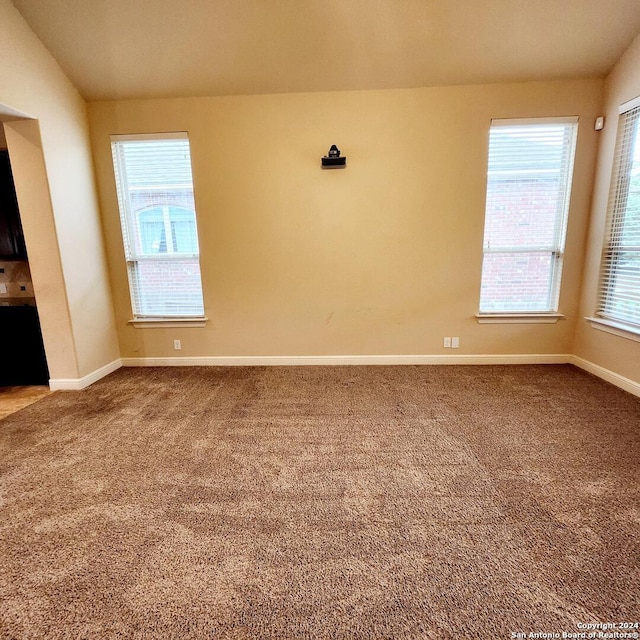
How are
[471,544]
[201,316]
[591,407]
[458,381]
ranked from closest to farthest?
[471,544], [591,407], [458,381], [201,316]

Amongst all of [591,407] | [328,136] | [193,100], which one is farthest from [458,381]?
[193,100]

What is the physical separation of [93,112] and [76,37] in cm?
67

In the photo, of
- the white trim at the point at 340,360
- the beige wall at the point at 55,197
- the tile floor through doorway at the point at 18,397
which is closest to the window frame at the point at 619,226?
the white trim at the point at 340,360

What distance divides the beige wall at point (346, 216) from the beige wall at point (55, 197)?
9.6 inches

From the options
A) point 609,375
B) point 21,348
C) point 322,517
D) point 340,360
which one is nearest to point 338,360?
point 340,360

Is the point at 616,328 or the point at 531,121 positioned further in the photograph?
the point at 531,121

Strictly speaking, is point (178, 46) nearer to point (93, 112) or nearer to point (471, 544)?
point (93, 112)

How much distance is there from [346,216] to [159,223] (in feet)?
6.50

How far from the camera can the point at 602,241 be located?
10.2ft

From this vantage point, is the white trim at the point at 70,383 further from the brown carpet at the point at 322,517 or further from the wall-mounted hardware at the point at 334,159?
the wall-mounted hardware at the point at 334,159

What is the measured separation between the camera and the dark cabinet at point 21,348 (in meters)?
3.17

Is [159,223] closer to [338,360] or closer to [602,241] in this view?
[338,360]

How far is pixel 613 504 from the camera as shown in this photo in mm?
1614

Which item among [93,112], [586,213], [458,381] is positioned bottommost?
[458,381]
